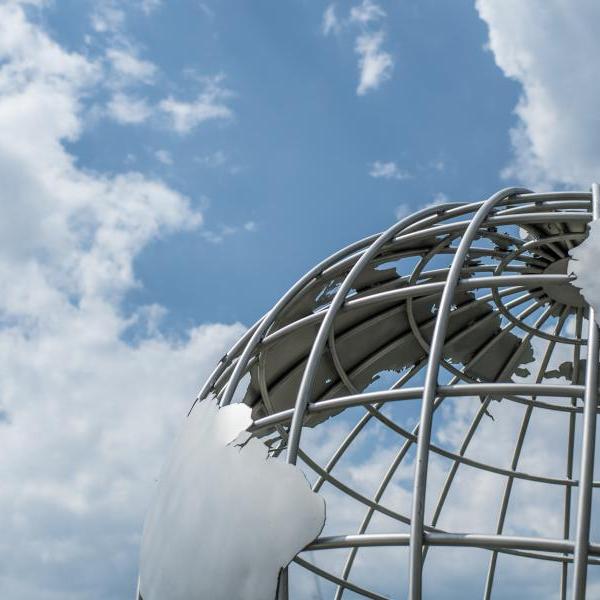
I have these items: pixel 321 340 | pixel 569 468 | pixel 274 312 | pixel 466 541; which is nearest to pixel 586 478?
pixel 466 541

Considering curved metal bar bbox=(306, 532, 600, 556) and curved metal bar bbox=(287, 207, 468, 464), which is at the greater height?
curved metal bar bbox=(287, 207, 468, 464)

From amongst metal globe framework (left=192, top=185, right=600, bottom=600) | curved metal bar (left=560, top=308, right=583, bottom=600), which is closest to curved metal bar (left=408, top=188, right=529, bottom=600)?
metal globe framework (left=192, top=185, right=600, bottom=600)

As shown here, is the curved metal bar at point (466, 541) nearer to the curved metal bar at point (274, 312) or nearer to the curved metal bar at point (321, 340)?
the curved metal bar at point (321, 340)

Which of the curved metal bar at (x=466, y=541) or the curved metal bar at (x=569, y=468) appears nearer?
the curved metal bar at (x=466, y=541)

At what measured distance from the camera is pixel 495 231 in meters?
12.2

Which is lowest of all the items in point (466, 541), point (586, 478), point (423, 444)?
point (466, 541)

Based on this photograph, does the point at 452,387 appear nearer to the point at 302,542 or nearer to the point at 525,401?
the point at 302,542

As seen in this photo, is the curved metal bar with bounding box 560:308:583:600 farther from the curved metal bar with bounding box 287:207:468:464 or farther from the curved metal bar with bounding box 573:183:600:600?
the curved metal bar with bounding box 573:183:600:600

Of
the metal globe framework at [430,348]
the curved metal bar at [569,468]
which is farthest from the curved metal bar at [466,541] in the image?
the curved metal bar at [569,468]

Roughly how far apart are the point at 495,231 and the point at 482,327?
3213 millimetres

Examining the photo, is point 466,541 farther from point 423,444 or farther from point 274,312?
point 274,312

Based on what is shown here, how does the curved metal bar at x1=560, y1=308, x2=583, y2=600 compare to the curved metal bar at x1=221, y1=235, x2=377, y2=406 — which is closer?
the curved metal bar at x1=221, y1=235, x2=377, y2=406

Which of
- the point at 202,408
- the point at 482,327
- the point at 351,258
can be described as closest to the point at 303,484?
the point at 202,408

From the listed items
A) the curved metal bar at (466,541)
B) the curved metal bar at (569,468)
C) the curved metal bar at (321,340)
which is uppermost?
the curved metal bar at (569,468)
